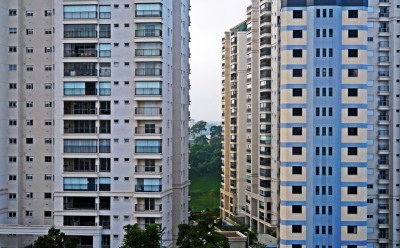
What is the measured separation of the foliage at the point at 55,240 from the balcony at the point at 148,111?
34.7 ft

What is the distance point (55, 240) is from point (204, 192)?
57.8 meters

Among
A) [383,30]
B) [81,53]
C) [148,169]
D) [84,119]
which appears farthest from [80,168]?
[383,30]

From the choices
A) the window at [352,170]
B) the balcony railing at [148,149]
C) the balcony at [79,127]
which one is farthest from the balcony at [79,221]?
the window at [352,170]

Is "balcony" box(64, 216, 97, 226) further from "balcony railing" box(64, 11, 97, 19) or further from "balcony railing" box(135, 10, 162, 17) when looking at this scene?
"balcony railing" box(135, 10, 162, 17)

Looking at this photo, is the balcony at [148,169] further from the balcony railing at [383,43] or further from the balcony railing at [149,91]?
the balcony railing at [383,43]

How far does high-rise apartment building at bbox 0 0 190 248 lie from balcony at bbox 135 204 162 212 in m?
0.08

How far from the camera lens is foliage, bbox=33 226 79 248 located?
120ft

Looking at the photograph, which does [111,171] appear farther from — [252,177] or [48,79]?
[252,177]

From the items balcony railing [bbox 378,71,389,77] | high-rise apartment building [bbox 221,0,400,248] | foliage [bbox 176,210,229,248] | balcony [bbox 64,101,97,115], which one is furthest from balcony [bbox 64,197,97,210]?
balcony railing [bbox 378,71,389,77]

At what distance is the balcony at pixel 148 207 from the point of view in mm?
40125

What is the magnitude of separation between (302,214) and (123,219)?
14.1 m

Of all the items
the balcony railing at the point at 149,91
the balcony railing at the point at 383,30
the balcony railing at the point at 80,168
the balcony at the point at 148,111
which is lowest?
the balcony railing at the point at 80,168

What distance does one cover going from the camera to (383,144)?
4756 centimetres

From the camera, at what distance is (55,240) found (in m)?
37.0
